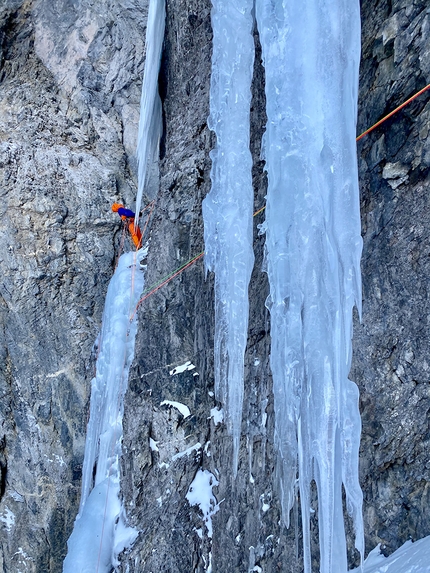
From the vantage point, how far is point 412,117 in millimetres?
4504

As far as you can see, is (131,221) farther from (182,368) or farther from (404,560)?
(404,560)

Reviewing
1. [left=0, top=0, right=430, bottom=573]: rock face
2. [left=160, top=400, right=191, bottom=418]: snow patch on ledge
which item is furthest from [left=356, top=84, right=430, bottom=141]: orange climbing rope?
[left=160, top=400, right=191, bottom=418]: snow patch on ledge

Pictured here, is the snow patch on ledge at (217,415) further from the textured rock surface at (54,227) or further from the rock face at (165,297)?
the textured rock surface at (54,227)

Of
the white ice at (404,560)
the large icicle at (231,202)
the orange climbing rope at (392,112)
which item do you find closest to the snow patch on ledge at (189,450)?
the large icicle at (231,202)

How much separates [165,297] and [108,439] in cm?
154

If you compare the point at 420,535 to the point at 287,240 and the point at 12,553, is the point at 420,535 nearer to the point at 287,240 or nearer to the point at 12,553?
the point at 287,240

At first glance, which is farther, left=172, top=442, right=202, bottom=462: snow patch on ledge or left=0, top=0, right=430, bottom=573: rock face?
left=172, top=442, right=202, bottom=462: snow patch on ledge

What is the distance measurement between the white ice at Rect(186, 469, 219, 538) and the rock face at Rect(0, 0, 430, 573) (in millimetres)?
41

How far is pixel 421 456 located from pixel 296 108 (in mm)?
2469

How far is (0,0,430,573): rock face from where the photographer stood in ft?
14.6

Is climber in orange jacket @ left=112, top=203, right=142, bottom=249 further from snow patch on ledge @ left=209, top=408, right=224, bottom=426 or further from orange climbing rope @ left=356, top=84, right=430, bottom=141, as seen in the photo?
orange climbing rope @ left=356, top=84, right=430, bottom=141

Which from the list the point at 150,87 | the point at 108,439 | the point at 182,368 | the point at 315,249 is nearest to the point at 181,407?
the point at 182,368

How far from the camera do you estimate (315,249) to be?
13.5ft

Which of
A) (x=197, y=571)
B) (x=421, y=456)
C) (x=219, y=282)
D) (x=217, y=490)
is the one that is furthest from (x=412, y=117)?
(x=197, y=571)
